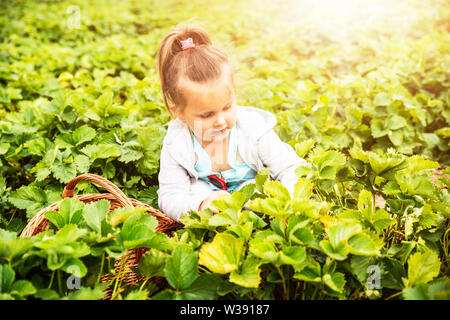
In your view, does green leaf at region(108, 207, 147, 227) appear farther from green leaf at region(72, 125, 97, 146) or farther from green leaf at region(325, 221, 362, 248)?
green leaf at region(72, 125, 97, 146)

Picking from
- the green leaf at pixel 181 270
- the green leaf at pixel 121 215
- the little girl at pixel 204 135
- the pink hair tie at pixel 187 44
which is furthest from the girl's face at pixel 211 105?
the green leaf at pixel 181 270

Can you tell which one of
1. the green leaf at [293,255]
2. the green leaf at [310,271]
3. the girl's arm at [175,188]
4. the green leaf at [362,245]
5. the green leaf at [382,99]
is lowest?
the girl's arm at [175,188]

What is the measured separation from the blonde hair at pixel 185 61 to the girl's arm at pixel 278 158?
45cm

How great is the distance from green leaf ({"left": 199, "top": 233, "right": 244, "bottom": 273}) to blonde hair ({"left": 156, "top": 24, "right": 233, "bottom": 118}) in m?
0.80

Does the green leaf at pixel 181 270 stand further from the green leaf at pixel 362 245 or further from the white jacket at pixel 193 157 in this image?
the white jacket at pixel 193 157

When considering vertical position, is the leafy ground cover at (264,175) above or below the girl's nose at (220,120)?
below

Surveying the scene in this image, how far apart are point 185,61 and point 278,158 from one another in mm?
651

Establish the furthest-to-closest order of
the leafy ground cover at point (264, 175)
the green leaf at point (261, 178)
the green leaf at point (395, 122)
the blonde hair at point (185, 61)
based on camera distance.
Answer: the green leaf at point (395, 122) < the blonde hair at point (185, 61) < the green leaf at point (261, 178) < the leafy ground cover at point (264, 175)

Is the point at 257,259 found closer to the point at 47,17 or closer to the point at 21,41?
the point at 21,41

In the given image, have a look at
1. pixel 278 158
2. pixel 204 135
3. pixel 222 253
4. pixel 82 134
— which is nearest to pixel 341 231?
pixel 222 253

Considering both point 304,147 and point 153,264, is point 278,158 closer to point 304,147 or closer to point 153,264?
point 304,147

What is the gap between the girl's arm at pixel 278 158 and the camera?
1730 mm

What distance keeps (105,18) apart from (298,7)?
4.01 metres

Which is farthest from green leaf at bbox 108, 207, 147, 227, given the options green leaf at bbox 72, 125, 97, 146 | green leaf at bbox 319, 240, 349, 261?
green leaf at bbox 72, 125, 97, 146
